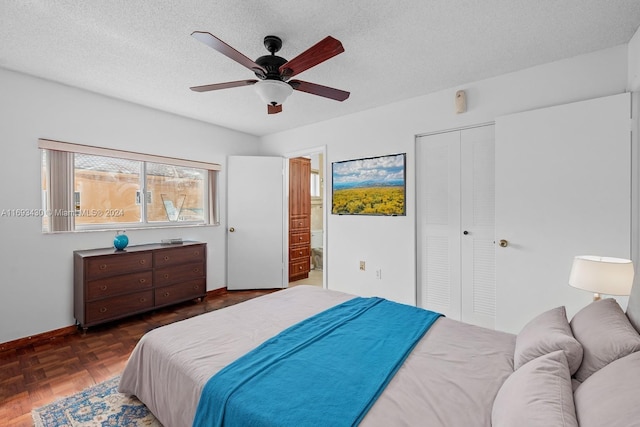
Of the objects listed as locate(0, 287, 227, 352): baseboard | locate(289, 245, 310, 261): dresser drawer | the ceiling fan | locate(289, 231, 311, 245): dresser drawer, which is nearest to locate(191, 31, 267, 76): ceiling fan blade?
the ceiling fan

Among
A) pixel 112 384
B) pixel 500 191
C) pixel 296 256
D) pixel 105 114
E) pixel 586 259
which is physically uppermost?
pixel 105 114

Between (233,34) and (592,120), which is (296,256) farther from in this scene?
(592,120)

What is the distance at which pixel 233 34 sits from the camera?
2078 mm

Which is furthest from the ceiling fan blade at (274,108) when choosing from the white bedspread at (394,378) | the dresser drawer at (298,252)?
the dresser drawer at (298,252)

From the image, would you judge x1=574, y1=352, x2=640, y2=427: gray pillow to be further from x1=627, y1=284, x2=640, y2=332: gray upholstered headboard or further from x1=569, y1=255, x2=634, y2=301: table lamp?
x1=569, y1=255, x2=634, y2=301: table lamp

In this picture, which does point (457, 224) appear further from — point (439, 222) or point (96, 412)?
point (96, 412)

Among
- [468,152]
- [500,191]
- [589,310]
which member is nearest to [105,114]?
[468,152]

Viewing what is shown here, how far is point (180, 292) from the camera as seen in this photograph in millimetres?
3650

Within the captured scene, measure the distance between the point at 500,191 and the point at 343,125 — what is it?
204 centimetres

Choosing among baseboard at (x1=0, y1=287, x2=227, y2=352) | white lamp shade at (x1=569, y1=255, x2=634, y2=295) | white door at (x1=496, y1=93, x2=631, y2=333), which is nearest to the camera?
white lamp shade at (x1=569, y1=255, x2=634, y2=295)

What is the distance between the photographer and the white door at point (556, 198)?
2154 millimetres

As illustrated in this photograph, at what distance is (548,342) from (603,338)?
19 cm

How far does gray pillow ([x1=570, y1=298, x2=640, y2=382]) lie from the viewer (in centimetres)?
108

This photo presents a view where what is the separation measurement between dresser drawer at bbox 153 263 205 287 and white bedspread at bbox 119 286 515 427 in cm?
177
